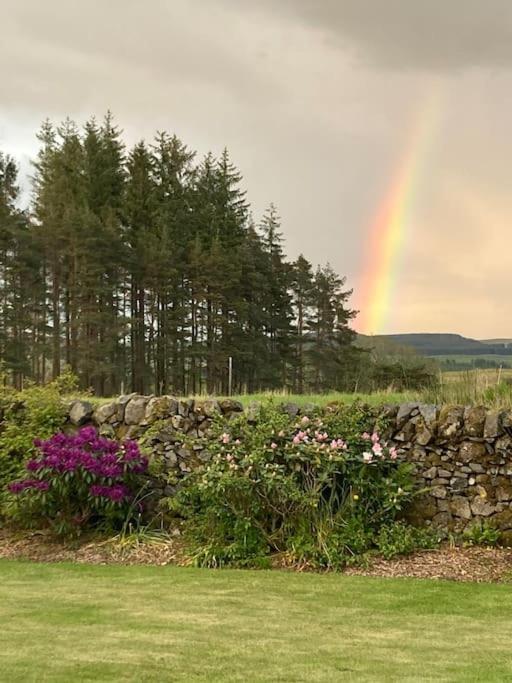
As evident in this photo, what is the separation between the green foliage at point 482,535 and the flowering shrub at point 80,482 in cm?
366

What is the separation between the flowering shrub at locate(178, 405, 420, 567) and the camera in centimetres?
684

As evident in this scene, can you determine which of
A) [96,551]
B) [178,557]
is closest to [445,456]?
[178,557]

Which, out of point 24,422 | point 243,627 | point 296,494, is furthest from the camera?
point 24,422

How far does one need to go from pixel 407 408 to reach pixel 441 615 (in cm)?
321

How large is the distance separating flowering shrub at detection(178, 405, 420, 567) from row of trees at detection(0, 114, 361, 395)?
21562 millimetres

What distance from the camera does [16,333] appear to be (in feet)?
104

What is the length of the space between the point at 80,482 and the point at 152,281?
2716 centimetres

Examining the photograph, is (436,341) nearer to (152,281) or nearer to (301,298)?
(301,298)

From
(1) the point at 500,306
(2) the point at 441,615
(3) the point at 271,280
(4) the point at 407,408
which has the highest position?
(3) the point at 271,280

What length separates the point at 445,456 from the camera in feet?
24.8

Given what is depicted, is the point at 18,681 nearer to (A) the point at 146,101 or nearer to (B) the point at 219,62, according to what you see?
(B) the point at 219,62

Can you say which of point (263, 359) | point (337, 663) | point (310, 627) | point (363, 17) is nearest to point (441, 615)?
point (310, 627)

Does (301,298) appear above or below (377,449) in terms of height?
above

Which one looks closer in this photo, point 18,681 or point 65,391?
point 18,681
